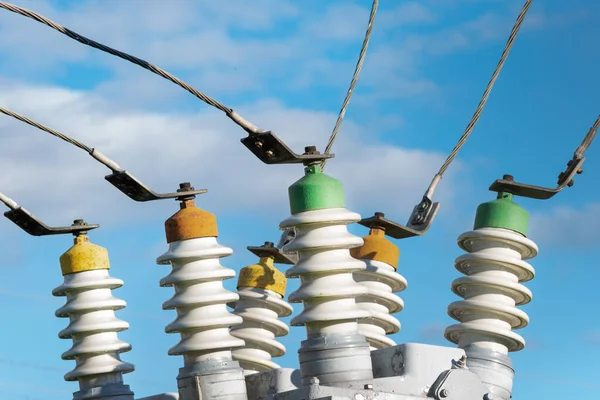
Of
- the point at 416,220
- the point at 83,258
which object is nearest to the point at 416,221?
the point at 416,220

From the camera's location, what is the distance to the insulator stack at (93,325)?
14328mm

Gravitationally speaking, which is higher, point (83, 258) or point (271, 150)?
point (271, 150)

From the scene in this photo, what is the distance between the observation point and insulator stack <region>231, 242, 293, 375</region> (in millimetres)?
15570

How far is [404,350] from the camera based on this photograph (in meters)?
13.2

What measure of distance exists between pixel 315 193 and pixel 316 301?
84 centimetres

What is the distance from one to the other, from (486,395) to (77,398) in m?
3.46

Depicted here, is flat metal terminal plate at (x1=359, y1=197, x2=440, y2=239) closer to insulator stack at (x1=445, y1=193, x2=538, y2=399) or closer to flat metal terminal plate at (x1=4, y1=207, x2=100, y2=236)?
insulator stack at (x1=445, y1=193, x2=538, y2=399)

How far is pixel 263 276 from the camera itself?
1587 cm

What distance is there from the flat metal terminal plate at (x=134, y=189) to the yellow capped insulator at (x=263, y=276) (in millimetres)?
2078

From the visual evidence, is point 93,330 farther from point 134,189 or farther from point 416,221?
point 416,221

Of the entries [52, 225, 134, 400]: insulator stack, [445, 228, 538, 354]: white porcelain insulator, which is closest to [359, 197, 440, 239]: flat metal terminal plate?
[445, 228, 538, 354]: white porcelain insulator

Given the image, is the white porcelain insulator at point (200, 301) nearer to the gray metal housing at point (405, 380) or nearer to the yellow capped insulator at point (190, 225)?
the yellow capped insulator at point (190, 225)

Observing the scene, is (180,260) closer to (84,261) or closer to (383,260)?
(84,261)

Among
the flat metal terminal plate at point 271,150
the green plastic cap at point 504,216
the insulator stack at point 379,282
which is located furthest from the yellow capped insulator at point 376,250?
the flat metal terminal plate at point 271,150
